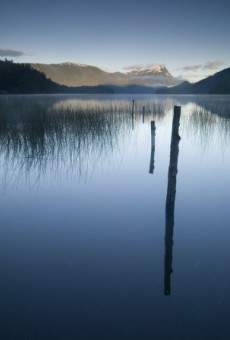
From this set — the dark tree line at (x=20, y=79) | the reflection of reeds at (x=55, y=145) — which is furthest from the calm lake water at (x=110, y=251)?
the dark tree line at (x=20, y=79)

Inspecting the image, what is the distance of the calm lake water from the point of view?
4.33 metres

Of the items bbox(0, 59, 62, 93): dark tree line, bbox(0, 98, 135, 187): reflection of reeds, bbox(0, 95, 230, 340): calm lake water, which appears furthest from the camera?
bbox(0, 59, 62, 93): dark tree line

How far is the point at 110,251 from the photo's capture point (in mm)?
6457

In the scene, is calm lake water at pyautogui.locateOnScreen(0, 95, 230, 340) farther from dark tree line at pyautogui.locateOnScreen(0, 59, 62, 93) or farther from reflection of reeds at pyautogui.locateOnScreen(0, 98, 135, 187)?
dark tree line at pyautogui.locateOnScreen(0, 59, 62, 93)

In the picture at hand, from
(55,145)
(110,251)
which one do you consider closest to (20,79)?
(55,145)

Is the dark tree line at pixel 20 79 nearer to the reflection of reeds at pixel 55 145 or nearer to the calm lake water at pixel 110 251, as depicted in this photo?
the reflection of reeds at pixel 55 145

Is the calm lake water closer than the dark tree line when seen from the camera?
Yes

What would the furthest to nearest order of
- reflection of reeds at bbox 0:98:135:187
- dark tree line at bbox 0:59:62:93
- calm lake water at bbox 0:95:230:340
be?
1. dark tree line at bbox 0:59:62:93
2. reflection of reeds at bbox 0:98:135:187
3. calm lake water at bbox 0:95:230:340

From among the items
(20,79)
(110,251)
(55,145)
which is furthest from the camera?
(20,79)

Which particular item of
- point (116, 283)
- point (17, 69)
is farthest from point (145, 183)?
point (17, 69)

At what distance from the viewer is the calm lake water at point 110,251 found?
4.33 metres

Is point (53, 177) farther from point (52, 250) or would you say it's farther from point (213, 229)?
point (213, 229)

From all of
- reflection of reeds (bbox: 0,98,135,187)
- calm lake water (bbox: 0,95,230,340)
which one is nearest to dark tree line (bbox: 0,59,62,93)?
reflection of reeds (bbox: 0,98,135,187)

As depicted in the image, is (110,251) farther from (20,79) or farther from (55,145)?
(20,79)
